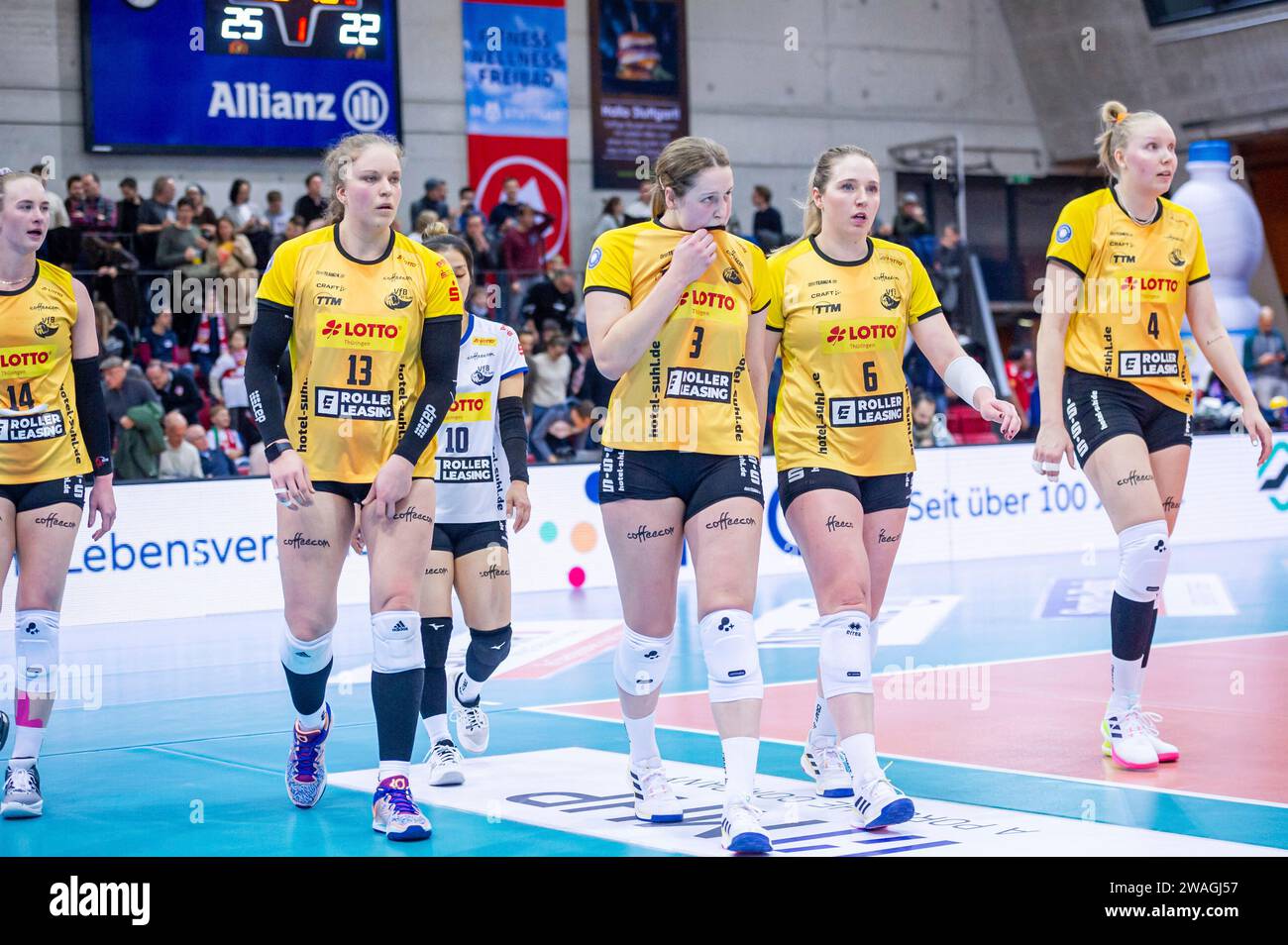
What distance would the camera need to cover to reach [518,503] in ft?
20.3

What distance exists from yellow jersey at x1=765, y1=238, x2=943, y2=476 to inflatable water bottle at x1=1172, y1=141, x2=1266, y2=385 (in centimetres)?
1809

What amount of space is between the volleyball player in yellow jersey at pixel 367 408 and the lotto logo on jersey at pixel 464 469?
1.11 metres

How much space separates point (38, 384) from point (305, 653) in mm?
1400

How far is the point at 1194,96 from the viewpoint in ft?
79.8

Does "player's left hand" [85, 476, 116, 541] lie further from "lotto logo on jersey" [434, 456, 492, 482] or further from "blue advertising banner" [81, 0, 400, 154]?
"blue advertising banner" [81, 0, 400, 154]

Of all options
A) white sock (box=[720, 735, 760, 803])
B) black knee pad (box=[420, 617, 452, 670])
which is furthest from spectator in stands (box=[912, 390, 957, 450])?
white sock (box=[720, 735, 760, 803])

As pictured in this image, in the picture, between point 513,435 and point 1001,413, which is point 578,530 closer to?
point 513,435

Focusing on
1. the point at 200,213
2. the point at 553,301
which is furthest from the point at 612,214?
the point at 200,213

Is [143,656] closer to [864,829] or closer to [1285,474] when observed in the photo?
[864,829]

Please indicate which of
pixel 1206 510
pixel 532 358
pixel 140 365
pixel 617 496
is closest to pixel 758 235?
pixel 532 358

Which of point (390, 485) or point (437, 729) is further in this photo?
point (437, 729)

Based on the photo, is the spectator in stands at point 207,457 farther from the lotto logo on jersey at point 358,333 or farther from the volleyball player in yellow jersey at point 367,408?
the lotto logo on jersey at point 358,333

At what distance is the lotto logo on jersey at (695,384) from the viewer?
4.79 meters

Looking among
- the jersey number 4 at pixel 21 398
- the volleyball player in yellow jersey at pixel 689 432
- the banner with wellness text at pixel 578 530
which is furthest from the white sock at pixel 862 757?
the banner with wellness text at pixel 578 530
